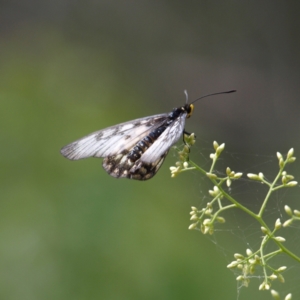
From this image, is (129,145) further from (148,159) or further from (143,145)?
(148,159)

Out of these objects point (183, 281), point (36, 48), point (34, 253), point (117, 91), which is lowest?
point (183, 281)

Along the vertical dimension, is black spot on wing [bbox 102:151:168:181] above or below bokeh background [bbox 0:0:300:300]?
above

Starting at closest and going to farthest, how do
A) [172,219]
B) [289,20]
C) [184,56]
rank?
[172,219] → [289,20] → [184,56]

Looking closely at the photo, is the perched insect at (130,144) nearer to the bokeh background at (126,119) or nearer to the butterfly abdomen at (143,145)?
the butterfly abdomen at (143,145)

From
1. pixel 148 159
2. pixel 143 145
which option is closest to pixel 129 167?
pixel 143 145

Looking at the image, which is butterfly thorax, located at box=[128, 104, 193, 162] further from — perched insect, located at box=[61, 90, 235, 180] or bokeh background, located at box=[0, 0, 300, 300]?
bokeh background, located at box=[0, 0, 300, 300]

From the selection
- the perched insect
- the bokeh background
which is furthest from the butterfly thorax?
the bokeh background

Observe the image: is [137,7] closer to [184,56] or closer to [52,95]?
[184,56]

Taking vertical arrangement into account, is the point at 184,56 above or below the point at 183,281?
above

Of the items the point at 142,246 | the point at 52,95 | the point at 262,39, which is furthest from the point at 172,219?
the point at 262,39
